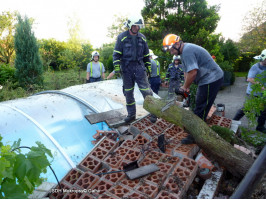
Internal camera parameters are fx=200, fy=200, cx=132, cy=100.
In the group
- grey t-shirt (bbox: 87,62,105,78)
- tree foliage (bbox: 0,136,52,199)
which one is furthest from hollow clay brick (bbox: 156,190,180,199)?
grey t-shirt (bbox: 87,62,105,78)

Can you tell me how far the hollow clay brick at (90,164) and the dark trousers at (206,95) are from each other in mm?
2067

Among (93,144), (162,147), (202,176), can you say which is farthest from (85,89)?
(202,176)

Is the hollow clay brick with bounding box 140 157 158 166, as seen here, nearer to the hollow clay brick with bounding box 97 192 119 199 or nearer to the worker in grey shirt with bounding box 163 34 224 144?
the hollow clay brick with bounding box 97 192 119 199

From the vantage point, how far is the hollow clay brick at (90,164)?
288 centimetres

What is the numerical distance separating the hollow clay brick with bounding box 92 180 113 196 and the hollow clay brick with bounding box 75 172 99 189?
0.22ft

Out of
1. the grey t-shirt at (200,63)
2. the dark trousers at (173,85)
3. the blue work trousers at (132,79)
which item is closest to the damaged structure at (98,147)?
the blue work trousers at (132,79)

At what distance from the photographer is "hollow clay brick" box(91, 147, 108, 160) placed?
3095 millimetres

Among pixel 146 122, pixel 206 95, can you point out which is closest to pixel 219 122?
pixel 206 95

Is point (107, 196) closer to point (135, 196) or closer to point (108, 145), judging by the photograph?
point (135, 196)

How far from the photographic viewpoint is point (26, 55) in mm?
10000

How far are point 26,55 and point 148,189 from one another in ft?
32.7

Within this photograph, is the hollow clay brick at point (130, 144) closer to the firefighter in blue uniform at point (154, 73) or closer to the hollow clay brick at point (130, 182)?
the hollow clay brick at point (130, 182)

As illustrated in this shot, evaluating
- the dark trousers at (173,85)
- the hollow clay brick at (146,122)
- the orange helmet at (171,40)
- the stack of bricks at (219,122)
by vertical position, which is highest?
the orange helmet at (171,40)

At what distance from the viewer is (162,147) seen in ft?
10.4
